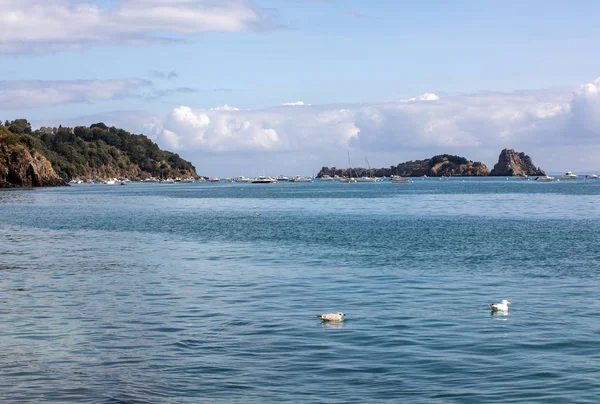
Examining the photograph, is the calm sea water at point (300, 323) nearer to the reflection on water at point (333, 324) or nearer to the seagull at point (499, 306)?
the reflection on water at point (333, 324)

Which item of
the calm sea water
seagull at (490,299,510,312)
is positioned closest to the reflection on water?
the calm sea water

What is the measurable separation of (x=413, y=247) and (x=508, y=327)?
87.7 ft

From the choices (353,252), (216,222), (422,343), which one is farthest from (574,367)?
(216,222)

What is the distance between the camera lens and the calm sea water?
17.5 meters

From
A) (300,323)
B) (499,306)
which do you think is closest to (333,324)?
(300,323)

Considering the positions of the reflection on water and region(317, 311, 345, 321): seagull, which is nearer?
the reflection on water

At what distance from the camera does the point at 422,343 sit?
21391 mm

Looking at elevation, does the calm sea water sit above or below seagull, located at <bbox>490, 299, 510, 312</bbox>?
below

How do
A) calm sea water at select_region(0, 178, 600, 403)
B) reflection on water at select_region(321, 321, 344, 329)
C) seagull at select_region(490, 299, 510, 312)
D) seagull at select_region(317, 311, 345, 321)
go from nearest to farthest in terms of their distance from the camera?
calm sea water at select_region(0, 178, 600, 403) → reflection on water at select_region(321, 321, 344, 329) → seagull at select_region(317, 311, 345, 321) → seagull at select_region(490, 299, 510, 312)

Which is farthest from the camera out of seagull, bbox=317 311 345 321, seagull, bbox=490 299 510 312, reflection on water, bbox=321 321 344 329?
seagull, bbox=490 299 510 312

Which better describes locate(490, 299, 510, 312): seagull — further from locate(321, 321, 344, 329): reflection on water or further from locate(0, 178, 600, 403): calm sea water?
locate(321, 321, 344, 329): reflection on water

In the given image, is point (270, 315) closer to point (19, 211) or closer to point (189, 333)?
point (189, 333)

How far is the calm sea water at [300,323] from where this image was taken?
57.4ft

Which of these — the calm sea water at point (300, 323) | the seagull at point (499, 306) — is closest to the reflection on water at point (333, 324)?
the calm sea water at point (300, 323)
